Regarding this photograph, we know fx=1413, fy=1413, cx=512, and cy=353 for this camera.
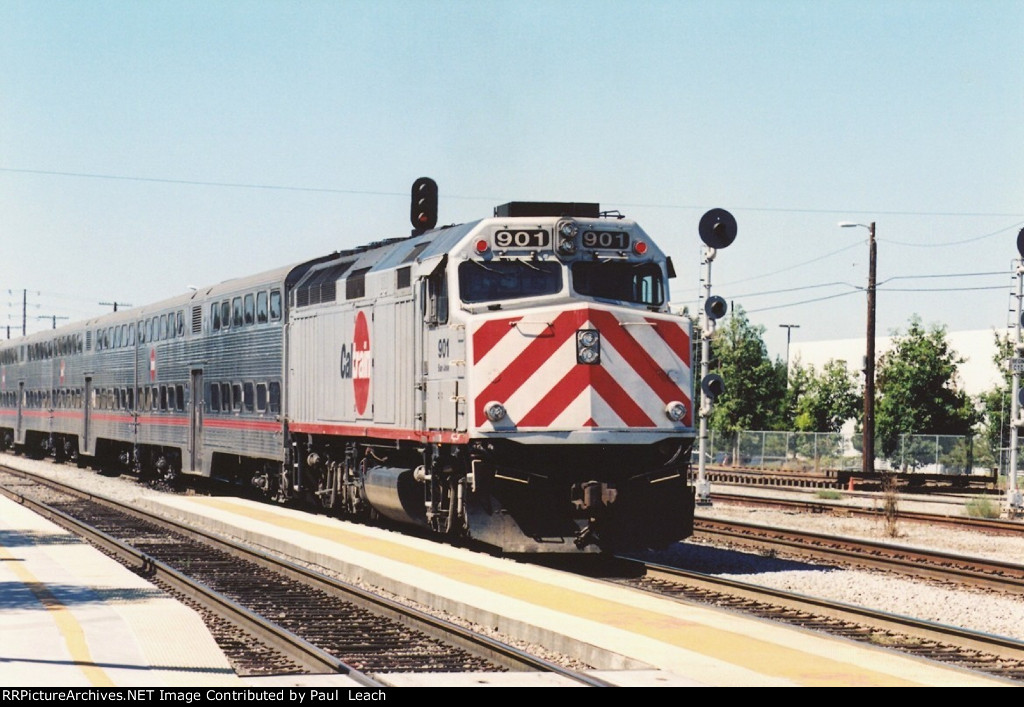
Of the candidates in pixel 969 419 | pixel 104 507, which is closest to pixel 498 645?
pixel 104 507

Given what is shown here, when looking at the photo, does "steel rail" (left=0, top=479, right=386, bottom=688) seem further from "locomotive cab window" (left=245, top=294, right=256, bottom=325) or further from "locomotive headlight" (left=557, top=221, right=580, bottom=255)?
"locomotive headlight" (left=557, top=221, right=580, bottom=255)

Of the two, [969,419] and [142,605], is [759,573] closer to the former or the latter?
[142,605]

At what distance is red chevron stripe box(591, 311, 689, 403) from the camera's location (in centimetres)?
1686

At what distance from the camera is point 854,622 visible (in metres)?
13.5

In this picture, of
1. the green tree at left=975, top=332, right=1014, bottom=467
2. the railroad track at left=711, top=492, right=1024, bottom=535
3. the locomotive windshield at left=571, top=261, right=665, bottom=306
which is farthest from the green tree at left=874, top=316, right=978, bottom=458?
the locomotive windshield at left=571, top=261, right=665, bottom=306

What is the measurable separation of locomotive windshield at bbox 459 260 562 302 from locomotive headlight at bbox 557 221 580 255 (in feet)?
0.70

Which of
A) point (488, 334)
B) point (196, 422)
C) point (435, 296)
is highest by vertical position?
point (435, 296)

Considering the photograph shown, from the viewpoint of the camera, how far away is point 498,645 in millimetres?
11422

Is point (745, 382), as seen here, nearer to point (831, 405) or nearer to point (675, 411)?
point (831, 405)

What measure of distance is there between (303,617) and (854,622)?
5.35 meters

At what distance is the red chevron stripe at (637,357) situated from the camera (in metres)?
16.9

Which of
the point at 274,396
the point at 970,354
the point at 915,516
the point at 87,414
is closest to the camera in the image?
the point at 274,396

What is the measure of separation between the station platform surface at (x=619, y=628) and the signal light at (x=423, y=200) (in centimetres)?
701

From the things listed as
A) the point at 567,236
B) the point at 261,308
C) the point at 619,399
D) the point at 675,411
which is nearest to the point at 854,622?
the point at 675,411
